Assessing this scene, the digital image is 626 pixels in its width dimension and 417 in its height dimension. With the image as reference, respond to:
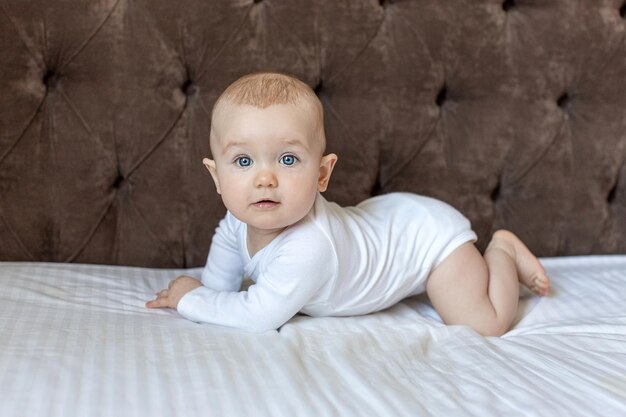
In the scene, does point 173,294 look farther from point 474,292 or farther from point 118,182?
point 474,292

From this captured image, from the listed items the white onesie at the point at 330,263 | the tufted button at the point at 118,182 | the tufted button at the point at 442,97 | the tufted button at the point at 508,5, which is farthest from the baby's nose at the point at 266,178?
the tufted button at the point at 508,5

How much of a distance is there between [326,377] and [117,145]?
2.20 feet

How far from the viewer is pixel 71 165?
1431mm

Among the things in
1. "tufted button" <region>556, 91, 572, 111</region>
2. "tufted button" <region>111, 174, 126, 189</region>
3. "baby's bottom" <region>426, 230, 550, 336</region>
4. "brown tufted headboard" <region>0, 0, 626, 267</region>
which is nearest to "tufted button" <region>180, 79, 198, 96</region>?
"brown tufted headboard" <region>0, 0, 626, 267</region>

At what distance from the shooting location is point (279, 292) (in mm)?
1151

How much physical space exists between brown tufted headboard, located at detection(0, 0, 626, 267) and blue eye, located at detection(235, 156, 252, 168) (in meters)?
0.34

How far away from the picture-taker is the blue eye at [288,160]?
44.8 inches

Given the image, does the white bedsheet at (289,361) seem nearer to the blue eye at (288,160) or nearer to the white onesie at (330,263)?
the white onesie at (330,263)

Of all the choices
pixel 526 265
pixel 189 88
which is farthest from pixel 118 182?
pixel 526 265

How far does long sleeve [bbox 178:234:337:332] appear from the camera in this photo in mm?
1150

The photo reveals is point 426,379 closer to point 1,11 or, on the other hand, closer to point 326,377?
point 326,377

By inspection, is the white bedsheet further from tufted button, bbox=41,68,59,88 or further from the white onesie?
tufted button, bbox=41,68,59,88

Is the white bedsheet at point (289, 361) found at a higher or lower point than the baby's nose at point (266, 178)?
lower

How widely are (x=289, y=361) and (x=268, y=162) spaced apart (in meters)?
0.28
